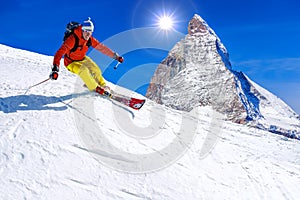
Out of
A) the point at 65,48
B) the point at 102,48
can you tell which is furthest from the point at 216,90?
the point at 65,48

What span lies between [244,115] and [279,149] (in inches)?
5619

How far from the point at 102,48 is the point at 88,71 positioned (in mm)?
1397

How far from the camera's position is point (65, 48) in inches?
277

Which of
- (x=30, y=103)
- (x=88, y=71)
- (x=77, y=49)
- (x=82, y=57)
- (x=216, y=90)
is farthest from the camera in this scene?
(x=216, y=90)

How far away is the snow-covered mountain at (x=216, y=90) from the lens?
490ft

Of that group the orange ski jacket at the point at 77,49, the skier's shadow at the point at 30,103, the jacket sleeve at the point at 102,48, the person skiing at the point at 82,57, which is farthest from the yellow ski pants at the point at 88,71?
the skier's shadow at the point at 30,103

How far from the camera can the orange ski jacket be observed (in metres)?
6.89

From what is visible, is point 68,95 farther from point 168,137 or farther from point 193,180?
point 193,180

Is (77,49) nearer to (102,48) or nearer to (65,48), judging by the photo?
(65,48)

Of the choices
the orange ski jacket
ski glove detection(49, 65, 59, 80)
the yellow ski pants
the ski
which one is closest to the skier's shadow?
ski glove detection(49, 65, 59, 80)

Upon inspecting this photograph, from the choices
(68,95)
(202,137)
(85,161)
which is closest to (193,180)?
(85,161)

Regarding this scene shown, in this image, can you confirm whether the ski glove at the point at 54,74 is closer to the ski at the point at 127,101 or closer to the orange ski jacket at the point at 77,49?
the orange ski jacket at the point at 77,49

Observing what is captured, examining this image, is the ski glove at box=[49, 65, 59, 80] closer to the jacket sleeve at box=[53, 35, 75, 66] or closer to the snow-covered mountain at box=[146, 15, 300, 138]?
the jacket sleeve at box=[53, 35, 75, 66]

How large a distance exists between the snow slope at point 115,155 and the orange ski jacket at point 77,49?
85cm
